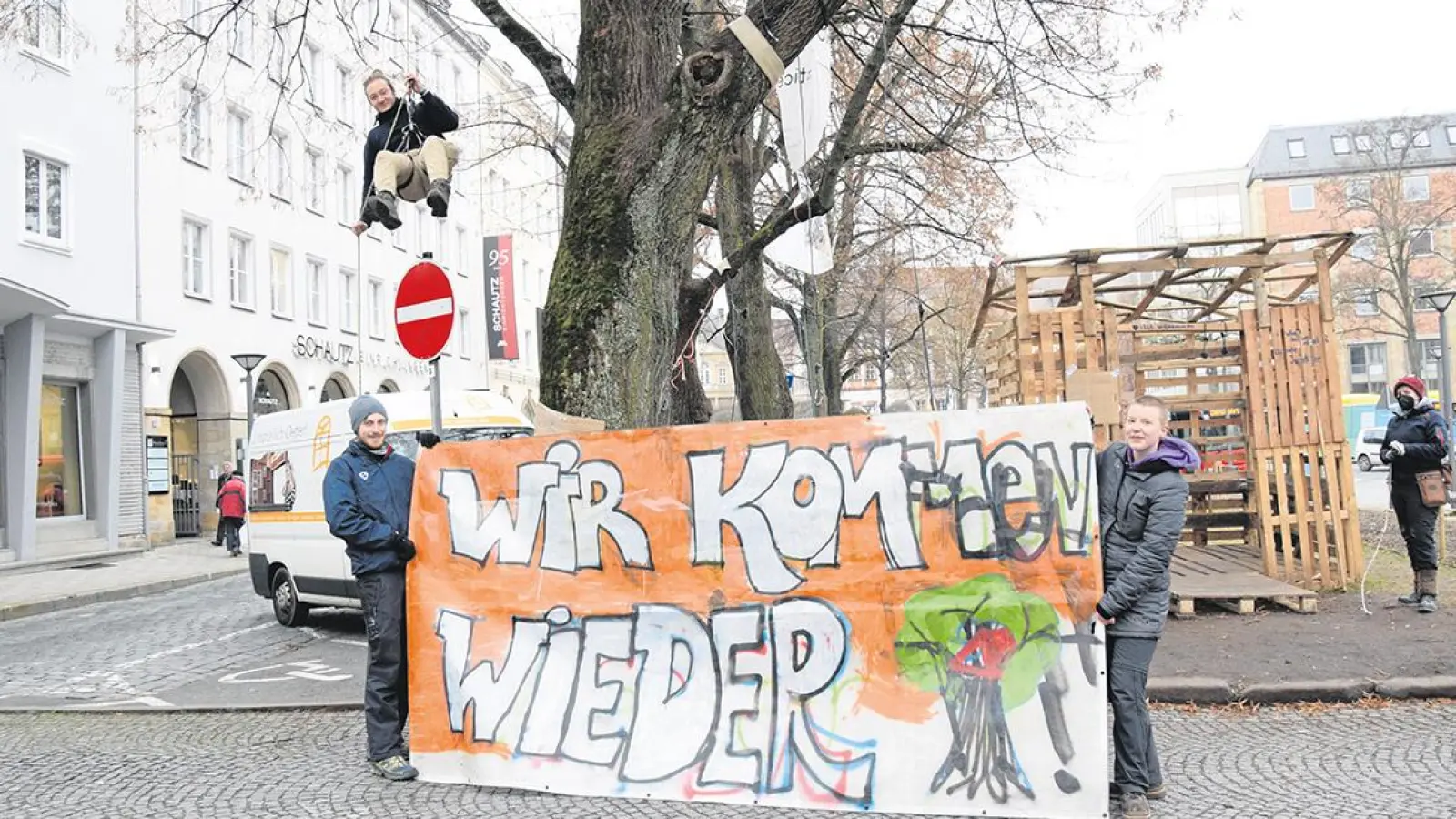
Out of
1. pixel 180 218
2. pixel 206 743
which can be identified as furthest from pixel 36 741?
pixel 180 218

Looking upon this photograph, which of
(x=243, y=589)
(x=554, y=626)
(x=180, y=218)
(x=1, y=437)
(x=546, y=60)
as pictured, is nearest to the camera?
(x=554, y=626)

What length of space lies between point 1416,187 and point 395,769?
59.0 m

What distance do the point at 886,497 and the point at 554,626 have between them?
5.92 ft

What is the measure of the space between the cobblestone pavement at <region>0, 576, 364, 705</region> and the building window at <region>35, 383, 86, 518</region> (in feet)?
23.1

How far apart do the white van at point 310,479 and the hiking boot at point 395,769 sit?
16.4 feet

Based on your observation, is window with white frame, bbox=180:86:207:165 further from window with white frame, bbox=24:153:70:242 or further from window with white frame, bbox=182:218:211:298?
window with white frame, bbox=24:153:70:242

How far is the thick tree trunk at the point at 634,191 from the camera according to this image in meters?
7.27

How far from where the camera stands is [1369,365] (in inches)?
2694

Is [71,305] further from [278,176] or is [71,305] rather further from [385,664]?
[385,664]

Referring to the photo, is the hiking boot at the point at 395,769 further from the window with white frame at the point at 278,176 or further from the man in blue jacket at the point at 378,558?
the window with white frame at the point at 278,176

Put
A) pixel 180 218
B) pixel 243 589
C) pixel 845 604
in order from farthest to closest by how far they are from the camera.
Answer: pixel 180 218, pixel 243 589, pixel 845 604

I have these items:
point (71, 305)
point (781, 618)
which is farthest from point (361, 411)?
point (71, 305)

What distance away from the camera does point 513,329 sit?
1416 inches

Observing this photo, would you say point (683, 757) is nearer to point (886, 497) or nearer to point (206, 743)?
point (886, 497)
